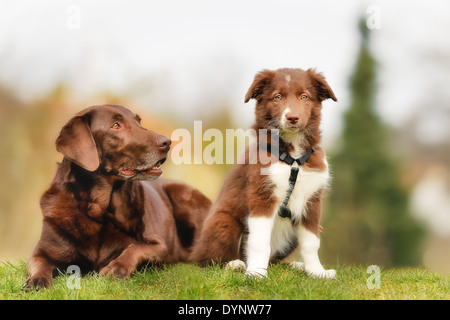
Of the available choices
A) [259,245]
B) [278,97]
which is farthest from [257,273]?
[278,97]

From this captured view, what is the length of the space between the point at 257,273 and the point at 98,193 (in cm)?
164

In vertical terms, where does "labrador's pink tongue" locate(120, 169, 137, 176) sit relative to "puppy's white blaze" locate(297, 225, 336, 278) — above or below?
above

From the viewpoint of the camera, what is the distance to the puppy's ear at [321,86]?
484 cm

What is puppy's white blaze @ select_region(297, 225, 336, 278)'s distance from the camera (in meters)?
4.70

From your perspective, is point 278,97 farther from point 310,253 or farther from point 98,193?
point 98,193

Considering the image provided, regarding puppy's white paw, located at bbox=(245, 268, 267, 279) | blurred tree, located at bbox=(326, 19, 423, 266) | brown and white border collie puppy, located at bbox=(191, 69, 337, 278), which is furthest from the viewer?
blurred tree, located at bbox=(326, 19, 423, 266)

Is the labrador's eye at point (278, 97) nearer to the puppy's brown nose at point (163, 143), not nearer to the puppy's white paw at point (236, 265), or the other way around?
the puppy's brown nose at point (163, 143)

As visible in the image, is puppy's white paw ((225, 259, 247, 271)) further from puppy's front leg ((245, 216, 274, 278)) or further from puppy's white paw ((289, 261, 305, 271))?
puppy's white paw ((289, 261, 305, 271))

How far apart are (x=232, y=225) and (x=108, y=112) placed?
1.60m

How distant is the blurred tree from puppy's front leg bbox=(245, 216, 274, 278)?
6747 mm

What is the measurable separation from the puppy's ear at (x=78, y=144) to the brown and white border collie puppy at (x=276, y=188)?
53.6 inches

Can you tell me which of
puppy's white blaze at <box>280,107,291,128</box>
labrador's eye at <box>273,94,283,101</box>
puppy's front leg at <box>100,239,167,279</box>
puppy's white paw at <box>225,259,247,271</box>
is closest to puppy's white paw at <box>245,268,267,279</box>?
puppy's white paw at <box>225,259,247,271</box>
